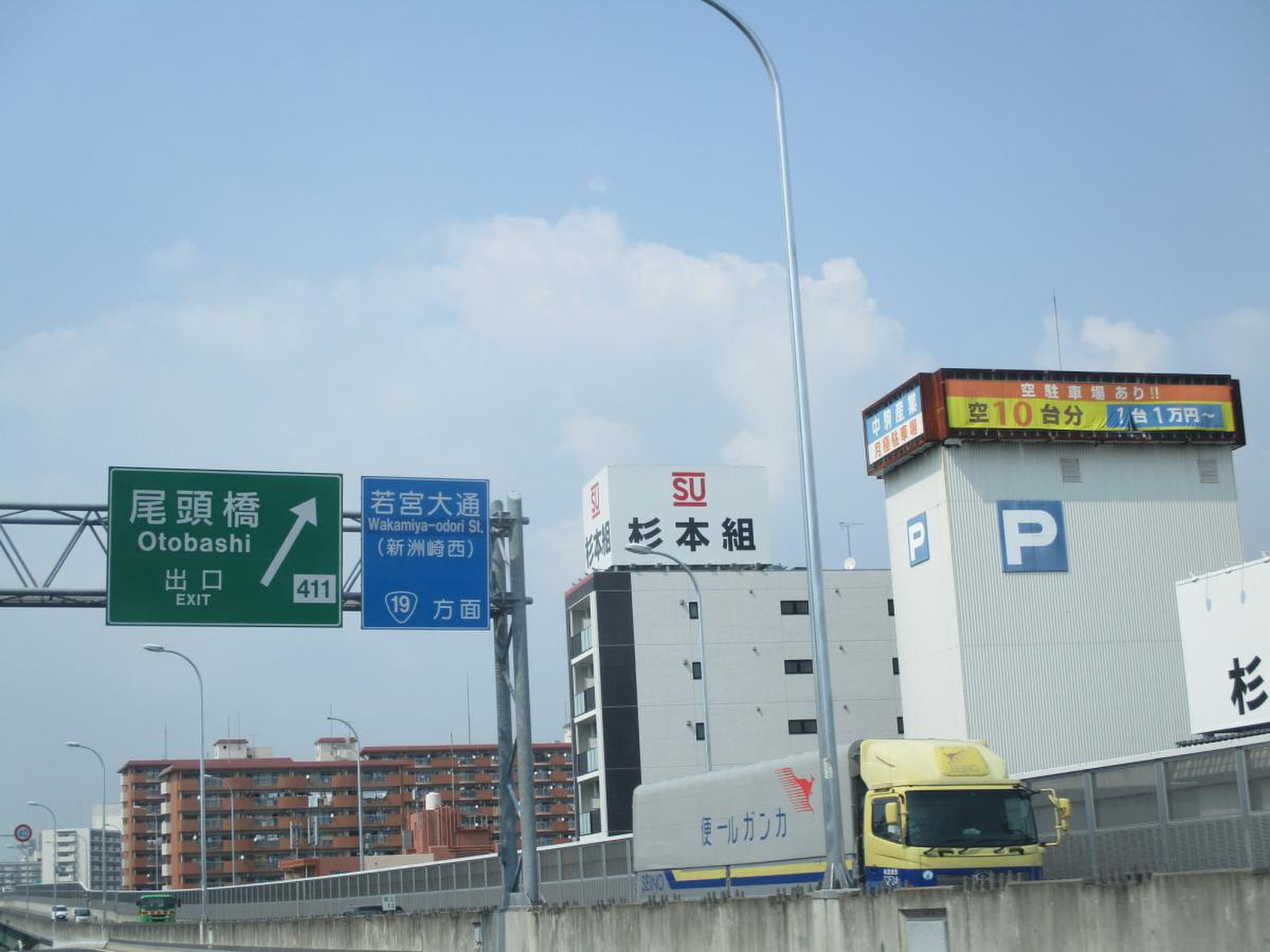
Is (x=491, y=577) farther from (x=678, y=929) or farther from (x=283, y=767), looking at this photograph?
(x=283, y=767)

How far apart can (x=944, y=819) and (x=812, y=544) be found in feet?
20.1

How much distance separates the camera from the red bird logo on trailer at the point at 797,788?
26828 millimetres

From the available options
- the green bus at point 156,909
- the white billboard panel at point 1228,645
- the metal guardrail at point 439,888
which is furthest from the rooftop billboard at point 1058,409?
the green bus at point 156,909

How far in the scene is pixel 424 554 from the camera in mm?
26438

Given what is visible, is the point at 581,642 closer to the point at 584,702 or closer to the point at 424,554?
the point at 584,702

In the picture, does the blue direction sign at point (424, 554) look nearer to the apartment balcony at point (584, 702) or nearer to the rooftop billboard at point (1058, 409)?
the rooftop billboard at point (1058, 409)

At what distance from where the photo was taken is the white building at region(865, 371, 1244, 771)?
180 ft

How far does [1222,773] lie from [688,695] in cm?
5568

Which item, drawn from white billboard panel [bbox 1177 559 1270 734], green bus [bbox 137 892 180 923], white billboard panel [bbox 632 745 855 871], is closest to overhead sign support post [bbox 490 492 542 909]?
white billboard panel [bbox 632 745 855 871]

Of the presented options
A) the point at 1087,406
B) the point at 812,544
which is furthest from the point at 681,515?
the point at 812,544

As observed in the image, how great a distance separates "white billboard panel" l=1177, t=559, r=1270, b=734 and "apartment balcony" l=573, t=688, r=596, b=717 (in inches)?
1538

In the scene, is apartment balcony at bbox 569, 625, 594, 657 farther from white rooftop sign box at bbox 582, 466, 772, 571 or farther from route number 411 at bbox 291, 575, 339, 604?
route number 411 at bbox 291, 575, 339, 604

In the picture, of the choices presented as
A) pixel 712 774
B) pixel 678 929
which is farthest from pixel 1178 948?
pixel 712 774

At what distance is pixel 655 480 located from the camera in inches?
3098
